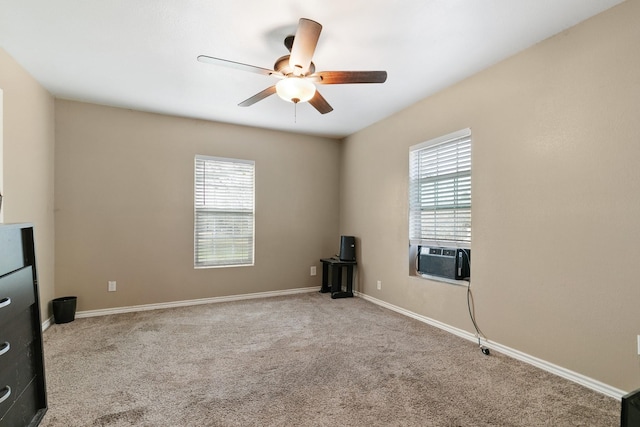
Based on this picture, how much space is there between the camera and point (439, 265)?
3422 millimetres

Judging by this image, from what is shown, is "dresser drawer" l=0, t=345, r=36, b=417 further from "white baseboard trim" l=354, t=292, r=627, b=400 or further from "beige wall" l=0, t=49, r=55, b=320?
"white baseboard trim" l=354, t=292, r=627, b=400

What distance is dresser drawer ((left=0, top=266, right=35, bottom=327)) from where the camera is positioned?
1503 millimetres

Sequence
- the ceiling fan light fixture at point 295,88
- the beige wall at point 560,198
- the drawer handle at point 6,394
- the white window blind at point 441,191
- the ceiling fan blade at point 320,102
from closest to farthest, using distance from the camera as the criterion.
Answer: the drawer handle at point 6,394
the beige wall at point 560,198
the ceiling fan light fixture at point 295,88
the ceiling fan blade at point 320,102
the white window blind at point 441,191

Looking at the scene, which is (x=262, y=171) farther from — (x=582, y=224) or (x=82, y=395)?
(x=582, y=224)

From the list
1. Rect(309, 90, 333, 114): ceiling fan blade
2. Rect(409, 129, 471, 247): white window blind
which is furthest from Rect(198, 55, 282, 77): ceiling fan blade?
Rect(409, 129, 471, 247): white window blind

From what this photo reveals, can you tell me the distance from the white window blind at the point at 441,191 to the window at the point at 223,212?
7.75ft

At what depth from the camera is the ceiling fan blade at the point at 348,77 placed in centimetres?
229

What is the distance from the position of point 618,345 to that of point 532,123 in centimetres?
168

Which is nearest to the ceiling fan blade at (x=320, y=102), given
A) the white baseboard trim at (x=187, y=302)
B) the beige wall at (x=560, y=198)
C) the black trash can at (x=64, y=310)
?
the beige wall at (x=560, y=198)

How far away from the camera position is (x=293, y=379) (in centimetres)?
230

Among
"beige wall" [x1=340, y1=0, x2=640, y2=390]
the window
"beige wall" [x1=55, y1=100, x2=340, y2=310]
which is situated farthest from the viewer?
the window

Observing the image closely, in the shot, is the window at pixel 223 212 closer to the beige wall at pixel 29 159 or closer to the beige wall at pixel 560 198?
the beige wall at pixel 29 159

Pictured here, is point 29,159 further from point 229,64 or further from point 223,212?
point 229,64

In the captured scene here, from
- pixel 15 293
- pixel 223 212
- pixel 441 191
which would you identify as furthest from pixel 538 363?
pixel 223 212
